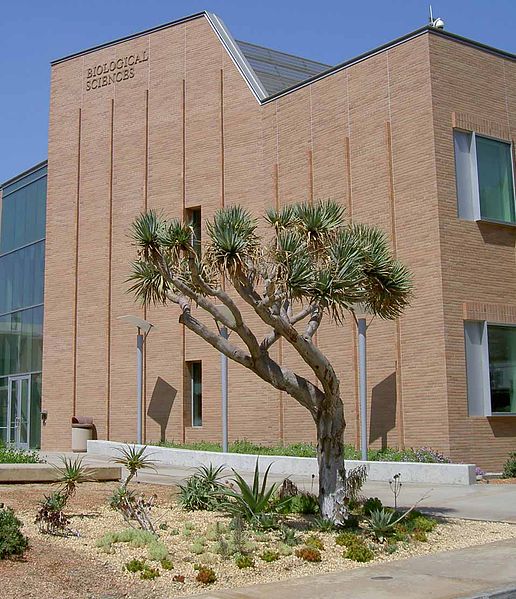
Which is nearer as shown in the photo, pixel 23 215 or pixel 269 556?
pixel 269 556

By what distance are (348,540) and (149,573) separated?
9.66 feet

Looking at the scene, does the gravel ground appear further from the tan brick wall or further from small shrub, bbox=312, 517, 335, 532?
the tan brick wall

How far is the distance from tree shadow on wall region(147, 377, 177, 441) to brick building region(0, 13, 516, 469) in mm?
52

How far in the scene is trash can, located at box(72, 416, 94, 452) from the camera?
29.4 meters

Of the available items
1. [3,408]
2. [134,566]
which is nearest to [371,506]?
[134,566]

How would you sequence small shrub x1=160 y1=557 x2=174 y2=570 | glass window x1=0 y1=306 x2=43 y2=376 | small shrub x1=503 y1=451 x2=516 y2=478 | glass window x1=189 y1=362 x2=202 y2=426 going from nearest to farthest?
1. small shrub x1=160 y1=557 x2=174 y2=570
2. small shrub x1=503 y1=451 x2=516 y2=478
3. glass window x1=189 y1=362 x2=202 y2=426
4. glass window x1=0 y1=306 x2=43 y2=376

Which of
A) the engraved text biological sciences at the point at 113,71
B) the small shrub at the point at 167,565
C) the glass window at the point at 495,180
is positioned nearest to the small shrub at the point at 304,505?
the small shrub at the point at 167,565

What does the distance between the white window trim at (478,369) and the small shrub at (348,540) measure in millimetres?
9582

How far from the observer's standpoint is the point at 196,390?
90.4 feet

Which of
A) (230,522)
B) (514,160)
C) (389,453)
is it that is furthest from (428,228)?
(230,522)

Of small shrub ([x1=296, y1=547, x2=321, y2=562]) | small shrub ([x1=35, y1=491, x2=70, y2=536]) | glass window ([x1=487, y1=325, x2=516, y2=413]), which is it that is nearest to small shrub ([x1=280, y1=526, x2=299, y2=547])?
small shrub ([x1=296, y1=547, x2=321, y2=562])

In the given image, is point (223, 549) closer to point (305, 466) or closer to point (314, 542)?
point (314, 542)

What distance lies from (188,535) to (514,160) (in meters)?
15.2

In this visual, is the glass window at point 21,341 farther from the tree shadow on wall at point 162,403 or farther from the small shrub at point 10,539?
the small shrub at point 10,539
